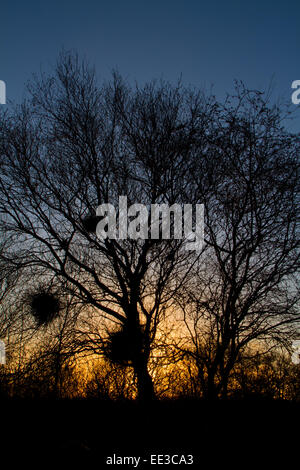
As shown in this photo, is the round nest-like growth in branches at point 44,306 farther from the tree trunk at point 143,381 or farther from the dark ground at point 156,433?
the dark ground at point 156,433

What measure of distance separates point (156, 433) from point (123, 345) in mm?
1411

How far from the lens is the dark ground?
415 centimetres

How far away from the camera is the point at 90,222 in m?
5.82

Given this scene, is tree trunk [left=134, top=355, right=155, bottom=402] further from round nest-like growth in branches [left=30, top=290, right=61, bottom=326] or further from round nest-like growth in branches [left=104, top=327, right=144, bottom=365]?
Result: round nest-like growth in branches [left=30, top=290, right=61, bottom=326]

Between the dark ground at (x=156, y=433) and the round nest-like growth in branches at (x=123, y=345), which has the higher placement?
the round nest-like growth in branches at (x=123, y=345)

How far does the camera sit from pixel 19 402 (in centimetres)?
680

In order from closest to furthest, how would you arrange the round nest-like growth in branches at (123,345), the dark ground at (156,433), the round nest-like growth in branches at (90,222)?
1. the dark ground at (156,433)
2. the round nest-like growth in branches at (123,345)
3. the round nest-like growth in branches at (90,222)

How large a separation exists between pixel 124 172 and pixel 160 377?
131 inches

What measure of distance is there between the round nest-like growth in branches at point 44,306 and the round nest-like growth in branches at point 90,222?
4.55 feet

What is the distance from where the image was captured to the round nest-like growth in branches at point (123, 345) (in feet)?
16.8

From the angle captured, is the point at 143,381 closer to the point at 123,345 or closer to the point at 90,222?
the point at 123,345

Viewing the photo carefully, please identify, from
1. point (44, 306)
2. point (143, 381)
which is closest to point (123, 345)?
point (143, 381)

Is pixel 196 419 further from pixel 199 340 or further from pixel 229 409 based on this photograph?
pixel 199 340

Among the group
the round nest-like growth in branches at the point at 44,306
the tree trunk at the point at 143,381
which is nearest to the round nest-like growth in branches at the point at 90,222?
the round nest-like growth in branches at the point at 44,306
